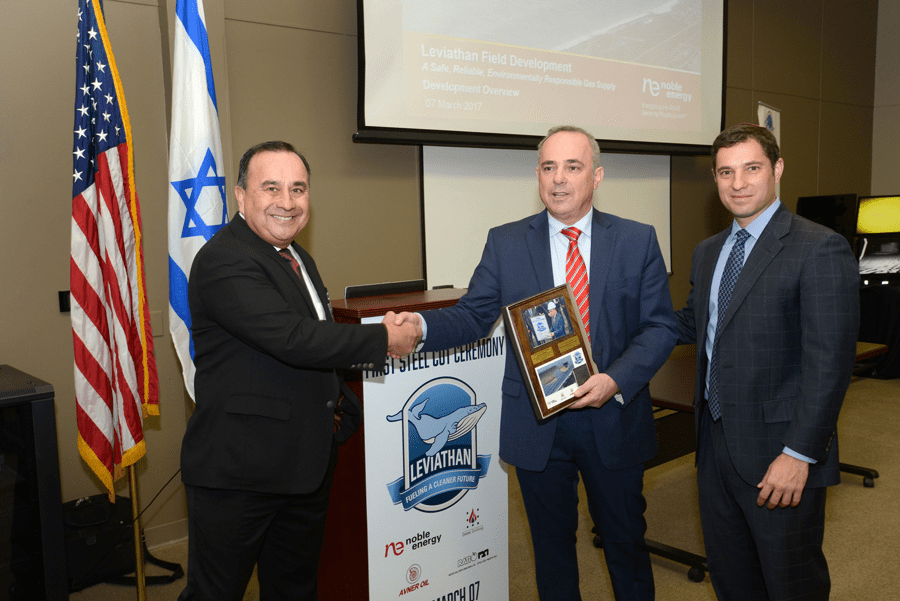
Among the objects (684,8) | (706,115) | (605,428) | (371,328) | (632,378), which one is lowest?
(605,428)

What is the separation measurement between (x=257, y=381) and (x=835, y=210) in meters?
6.48

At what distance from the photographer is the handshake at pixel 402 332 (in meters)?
1.96

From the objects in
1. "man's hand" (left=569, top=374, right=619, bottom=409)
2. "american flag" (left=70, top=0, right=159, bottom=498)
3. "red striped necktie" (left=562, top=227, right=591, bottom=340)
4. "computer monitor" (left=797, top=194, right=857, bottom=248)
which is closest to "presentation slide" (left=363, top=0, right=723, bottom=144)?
"american flag" (left=70, top=0, right=159, bottom=498)

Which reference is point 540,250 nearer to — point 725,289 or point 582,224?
point 582,224

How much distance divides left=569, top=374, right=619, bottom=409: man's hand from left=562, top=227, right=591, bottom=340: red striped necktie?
0.20m

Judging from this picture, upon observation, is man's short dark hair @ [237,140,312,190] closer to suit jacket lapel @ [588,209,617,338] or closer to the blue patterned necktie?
suit jacket lapel @ [588,209,617,338]

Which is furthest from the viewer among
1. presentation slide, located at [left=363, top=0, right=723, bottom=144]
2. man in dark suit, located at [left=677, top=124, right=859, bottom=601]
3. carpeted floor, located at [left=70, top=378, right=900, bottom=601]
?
presentation slide, located at [left=363, top=0, right=723, bottom=144]

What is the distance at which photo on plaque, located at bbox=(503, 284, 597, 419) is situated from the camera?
1.79m

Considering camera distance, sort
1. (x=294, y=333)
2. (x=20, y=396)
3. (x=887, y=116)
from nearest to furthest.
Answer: (x=294, y=333) < (x=20, y=396) < (x=887, y=116)

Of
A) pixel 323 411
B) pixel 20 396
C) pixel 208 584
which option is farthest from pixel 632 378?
pixel 20 396

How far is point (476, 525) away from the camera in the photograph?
241cm

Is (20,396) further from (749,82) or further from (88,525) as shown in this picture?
(749,82)

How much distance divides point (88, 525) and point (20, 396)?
921mm

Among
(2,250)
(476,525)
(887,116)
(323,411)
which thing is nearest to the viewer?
(323,411)
